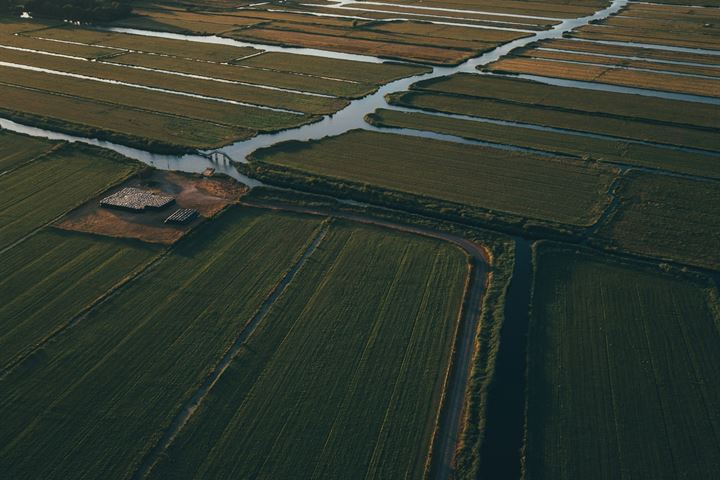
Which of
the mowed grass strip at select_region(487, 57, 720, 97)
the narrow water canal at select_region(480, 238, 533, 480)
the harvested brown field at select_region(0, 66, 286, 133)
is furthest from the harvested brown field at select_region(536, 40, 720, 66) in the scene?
the narrow water canal at select_region(480, 238, 533, 480)

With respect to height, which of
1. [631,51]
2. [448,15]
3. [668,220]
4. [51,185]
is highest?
[448,15]

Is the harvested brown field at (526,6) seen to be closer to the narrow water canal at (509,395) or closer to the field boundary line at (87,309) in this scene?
the narrow water canal at (509,395)

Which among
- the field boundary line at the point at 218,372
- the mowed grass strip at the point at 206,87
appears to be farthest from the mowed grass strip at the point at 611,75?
the field boundary line at the point at 218,372

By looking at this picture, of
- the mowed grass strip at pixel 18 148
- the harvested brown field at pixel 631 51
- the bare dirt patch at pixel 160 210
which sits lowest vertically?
A: the bare dirt patch at pixel 160 210

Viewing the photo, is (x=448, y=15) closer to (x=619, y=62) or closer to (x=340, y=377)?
(x=619, y=62)

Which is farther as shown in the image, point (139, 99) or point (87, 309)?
point (139, 99)

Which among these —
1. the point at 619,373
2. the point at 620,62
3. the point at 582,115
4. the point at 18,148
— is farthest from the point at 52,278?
the point at 620,62
